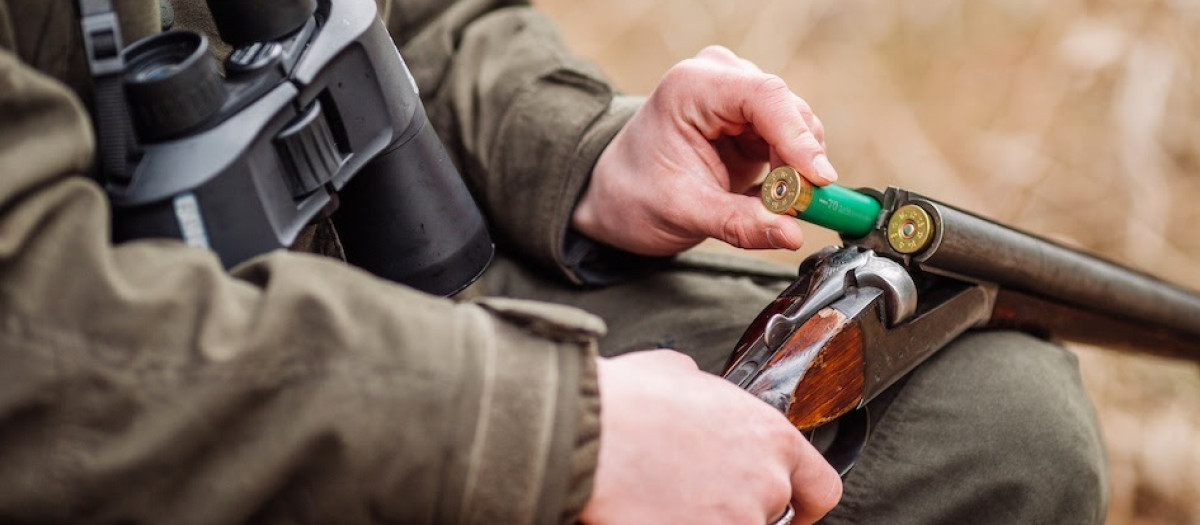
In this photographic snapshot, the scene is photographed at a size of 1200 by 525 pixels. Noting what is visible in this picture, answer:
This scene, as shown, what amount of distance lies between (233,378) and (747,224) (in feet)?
2.32

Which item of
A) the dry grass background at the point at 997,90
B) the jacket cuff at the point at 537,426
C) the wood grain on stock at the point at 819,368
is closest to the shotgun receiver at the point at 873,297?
the wood grain on stock at the point at 819,368

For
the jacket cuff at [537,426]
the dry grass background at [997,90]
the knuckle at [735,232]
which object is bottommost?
the dry grass background at [997,90]

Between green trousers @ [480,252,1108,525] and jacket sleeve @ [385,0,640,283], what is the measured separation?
0.22 metres

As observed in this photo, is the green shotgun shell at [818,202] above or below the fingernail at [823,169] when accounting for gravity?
Answer: below

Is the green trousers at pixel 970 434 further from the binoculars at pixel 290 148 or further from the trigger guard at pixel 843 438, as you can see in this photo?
the binoculars at pixel 290 148

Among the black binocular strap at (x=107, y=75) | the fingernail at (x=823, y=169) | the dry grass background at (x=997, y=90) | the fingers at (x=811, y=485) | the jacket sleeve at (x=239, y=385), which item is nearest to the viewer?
the jacket sleeve at (x=239, y=385)

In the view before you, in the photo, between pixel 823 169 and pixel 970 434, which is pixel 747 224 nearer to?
pixel 823 169

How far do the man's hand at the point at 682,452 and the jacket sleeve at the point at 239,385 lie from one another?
4 centimetres

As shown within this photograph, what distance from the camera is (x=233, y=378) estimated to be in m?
0.76

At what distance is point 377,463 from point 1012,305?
1000mm

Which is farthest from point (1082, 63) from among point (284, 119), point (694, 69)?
point (284, 119)

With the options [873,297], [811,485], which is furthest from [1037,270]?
[811,485]

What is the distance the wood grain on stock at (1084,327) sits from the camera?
143 cm

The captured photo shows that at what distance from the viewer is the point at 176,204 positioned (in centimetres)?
87
